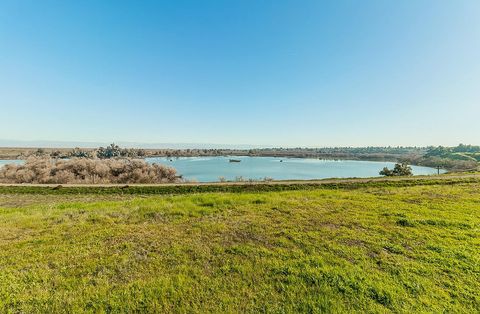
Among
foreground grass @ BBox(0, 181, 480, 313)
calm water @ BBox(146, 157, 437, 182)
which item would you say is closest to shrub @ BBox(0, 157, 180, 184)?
calm water @ BBox(146, 157, 437, 182)

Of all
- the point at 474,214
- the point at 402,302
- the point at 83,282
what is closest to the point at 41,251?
the point at 83,282

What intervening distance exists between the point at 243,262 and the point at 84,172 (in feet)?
150

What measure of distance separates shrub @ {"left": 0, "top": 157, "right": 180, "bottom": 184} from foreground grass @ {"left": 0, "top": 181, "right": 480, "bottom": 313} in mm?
34743

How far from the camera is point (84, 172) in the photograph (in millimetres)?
41344

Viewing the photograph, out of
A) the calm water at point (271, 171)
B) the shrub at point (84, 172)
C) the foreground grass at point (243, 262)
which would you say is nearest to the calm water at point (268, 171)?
the calm water at point (271, 171)

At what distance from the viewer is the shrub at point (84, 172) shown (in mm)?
39375

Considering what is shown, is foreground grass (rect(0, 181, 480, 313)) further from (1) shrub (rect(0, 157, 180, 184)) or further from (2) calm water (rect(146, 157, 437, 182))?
(2) calm water (rect(146, 157, 437, 182))

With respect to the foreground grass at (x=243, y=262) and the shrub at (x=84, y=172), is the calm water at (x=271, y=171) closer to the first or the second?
the shrub at (x=84, y=172)

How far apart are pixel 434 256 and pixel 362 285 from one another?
299cm

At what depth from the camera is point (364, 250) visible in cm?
665

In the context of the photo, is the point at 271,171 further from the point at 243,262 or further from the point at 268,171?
the point at 243,262

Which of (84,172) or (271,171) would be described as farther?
(271,171)

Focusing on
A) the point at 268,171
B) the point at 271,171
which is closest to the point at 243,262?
the point at 271,171

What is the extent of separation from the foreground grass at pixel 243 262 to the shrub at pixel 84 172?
114 ft
